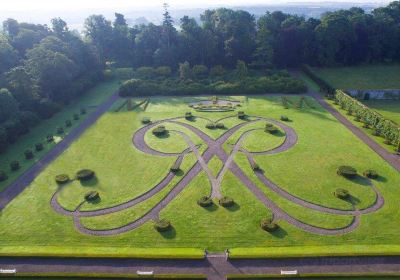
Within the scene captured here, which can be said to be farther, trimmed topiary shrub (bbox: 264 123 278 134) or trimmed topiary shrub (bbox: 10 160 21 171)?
trimmed topiary shrub (bbox: 264 123 278 134)

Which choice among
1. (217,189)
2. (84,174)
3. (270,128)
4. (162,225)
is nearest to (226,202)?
(217,189)

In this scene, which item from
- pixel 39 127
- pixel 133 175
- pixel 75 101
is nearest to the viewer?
pixel 133 175

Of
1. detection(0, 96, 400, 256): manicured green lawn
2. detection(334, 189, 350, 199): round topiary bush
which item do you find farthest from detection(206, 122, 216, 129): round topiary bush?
detection(334, 189, 350, 199): round topiary bush

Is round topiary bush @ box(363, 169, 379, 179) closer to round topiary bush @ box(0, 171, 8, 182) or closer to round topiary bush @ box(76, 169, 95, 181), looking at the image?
round topiary bush @ box(76, 169, 95, 181)

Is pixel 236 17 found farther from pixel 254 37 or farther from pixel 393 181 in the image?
pixel 393 181

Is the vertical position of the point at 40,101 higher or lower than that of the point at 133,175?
higher

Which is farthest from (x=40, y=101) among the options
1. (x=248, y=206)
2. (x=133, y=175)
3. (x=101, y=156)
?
(x=248, y=206)

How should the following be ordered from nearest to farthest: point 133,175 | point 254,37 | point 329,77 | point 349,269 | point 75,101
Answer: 1. point 349,269
2. point 133,175
3. point 75,101
4. point 329,77
5. point 254,37
